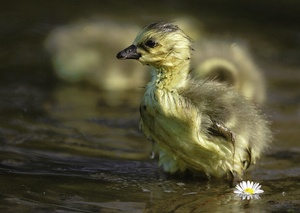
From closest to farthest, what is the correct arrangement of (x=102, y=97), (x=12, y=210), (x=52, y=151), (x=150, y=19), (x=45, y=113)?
(x=12, y=210) < (x=52, y=151) < (x=45, y=113) < (x=102, y=97) < (x=150, y=19)

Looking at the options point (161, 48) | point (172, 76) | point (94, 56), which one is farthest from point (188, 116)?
point (94, 56)

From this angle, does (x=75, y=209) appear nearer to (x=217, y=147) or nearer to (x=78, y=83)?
(x=217, y=147)

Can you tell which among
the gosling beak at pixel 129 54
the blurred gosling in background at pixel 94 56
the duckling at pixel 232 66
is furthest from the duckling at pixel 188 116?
the blurred gosling in background at pixel 94 56

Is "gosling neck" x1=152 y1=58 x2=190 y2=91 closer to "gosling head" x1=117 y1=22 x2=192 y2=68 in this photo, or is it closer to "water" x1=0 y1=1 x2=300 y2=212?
"gosling head" x1=117 y1=22 x2=192 y2=68

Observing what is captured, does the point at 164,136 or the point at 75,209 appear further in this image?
the point at 164,136

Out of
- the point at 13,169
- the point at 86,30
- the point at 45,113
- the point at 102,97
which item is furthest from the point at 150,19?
the point at 13,169

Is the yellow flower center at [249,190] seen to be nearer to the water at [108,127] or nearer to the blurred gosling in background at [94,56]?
the water at [108,127]
